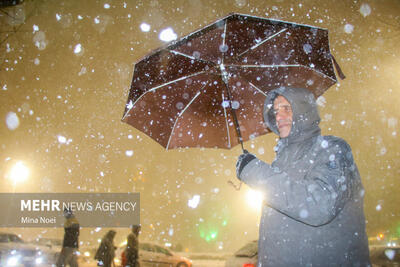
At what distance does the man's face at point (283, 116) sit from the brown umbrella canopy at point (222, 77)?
81 cm

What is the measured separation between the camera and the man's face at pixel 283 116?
231cm

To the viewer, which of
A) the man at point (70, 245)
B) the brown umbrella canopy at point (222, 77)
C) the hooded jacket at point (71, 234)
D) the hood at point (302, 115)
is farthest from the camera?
the hooded jacket at point (71, 234)

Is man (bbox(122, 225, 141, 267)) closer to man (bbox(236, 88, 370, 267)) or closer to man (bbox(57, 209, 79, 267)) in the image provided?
man (bbox(57, 209, 79, 267))

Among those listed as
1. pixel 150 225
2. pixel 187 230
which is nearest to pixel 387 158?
pixel 187 230

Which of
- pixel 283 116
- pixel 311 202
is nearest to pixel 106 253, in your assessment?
pixel 283 116

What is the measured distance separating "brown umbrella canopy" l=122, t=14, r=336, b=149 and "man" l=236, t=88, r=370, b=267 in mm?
1120

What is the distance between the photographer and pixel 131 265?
8781 mm

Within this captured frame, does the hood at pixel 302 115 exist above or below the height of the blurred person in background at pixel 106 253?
above

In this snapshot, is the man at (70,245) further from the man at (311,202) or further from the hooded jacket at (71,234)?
the man at (311,202)

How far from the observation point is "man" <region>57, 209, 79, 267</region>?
740 cm

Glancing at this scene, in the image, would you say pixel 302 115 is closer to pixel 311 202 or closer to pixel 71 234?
pixel 311 202

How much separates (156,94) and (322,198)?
221cm

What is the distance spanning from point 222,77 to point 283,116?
1069 millimetres

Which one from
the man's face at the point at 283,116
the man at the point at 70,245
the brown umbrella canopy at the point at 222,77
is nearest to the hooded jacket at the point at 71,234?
the man at the point at 70,245
